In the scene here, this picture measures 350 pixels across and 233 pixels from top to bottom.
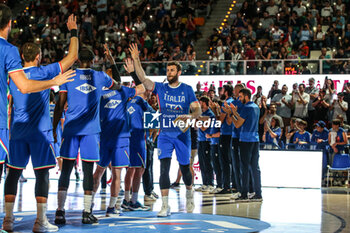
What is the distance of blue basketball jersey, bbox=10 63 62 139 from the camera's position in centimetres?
686

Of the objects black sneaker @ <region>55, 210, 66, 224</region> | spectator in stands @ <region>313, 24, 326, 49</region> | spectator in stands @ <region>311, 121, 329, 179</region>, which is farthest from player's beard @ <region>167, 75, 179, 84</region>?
spectator in stands @ <region>313, 24, 326, 49</region>

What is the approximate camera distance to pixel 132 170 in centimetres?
948

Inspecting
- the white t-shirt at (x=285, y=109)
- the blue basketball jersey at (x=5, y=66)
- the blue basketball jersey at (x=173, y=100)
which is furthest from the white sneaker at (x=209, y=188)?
the blue basketball jersey at (x=5, y=66)

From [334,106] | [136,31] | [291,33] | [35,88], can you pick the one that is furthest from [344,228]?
[136,31]

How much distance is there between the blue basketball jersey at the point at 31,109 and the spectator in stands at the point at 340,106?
12.1m

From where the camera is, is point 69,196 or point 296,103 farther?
point 296,103

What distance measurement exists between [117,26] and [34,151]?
19058 mm

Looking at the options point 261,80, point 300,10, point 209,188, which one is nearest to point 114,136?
point 209,188

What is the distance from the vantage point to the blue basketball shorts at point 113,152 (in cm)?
861

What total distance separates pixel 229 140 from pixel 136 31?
13.0 m

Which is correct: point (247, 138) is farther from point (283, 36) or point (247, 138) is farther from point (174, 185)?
point (283, 36)

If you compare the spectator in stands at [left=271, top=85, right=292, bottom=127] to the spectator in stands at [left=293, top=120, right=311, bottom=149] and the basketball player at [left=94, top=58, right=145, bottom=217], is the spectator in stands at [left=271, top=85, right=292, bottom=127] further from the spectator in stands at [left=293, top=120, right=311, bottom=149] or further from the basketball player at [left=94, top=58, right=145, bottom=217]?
the basketball player at [left=94, top=58, right=145, bottom=217]

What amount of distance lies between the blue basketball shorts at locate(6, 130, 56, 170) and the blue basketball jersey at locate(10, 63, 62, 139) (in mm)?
79

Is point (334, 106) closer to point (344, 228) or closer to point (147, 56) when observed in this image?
point (147, 56)
